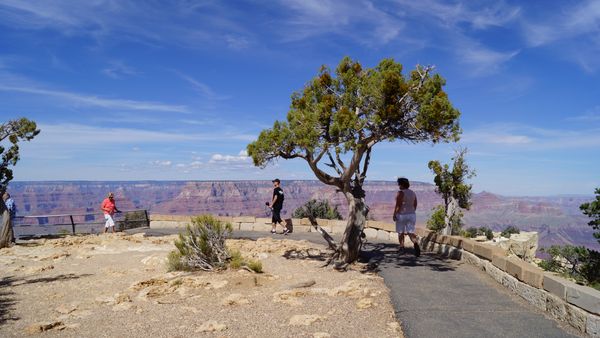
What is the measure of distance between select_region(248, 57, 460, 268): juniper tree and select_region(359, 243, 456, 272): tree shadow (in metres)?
0.73

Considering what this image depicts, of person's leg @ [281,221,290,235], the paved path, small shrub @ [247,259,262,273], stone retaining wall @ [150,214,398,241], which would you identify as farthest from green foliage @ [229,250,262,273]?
person's leg @ [281,221,290,235]

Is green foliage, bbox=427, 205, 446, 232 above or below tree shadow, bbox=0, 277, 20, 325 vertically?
above

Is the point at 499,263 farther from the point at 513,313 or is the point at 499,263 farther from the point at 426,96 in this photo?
the point at 426,96

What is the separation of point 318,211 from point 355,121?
16012 mm

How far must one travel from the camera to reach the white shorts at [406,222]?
11.2 meters

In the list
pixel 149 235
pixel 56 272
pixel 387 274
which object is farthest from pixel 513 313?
pixel 149 235

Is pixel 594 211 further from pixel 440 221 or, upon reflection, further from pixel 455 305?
pixel 440 221

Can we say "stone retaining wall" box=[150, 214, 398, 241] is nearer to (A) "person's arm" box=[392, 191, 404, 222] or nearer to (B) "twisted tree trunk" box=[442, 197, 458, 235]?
(B) "twisted tree trunk" box=[442, 197, 458, 235]

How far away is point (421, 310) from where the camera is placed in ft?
22.1

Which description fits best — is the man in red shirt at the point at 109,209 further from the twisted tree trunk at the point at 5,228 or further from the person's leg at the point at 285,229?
the person's leg at the point at 285,229

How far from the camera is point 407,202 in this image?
37.0 feet

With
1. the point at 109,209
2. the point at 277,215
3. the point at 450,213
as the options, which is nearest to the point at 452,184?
the point at 450,213

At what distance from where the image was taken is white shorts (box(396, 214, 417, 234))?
36.9 feet

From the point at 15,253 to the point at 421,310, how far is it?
13.1 metres
